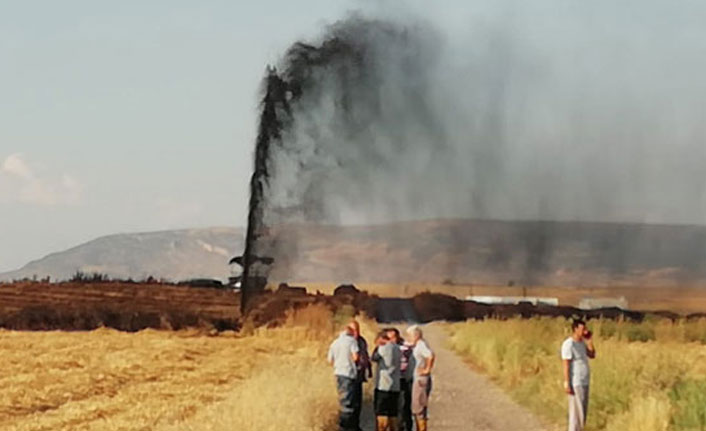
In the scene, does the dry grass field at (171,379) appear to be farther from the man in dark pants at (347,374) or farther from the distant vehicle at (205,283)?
the distant vehicle at (205,283)

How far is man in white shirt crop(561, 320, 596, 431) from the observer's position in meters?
20.9

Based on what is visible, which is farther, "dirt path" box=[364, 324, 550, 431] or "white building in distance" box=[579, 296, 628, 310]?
"white building in distance" box=[579, 296, 628, 310]

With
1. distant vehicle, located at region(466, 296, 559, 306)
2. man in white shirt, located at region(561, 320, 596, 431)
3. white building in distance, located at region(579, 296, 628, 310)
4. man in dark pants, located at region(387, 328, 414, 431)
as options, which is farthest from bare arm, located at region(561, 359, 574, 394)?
distant vehicle, located at region(466, 296, 559, 306)

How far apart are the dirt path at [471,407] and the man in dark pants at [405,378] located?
4.70 ft

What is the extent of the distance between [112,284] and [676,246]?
26.7 metres

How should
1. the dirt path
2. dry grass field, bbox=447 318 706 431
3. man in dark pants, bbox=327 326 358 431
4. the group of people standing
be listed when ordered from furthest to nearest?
the dirt path < dry grass field, bbox=447 318 706 431 < man in dark pants, bbox=327 326 358 431 < the group of people standing

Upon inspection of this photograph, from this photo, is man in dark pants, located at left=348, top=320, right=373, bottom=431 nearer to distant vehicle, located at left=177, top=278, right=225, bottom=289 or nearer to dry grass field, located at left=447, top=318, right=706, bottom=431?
dry grass field, located at left=447, top=318, right=706, bottom=431

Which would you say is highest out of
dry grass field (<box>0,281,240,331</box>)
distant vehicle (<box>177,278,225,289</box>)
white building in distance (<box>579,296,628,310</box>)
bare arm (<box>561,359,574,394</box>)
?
white building in distance (<box>579,296,628,310</box>)

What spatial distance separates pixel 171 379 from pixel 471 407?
7630mm

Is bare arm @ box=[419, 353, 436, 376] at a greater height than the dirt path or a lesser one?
greater

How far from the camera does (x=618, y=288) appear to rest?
68.6 m

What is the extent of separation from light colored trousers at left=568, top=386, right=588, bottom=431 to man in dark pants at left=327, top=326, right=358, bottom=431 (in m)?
3.25

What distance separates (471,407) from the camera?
2816 centimetres

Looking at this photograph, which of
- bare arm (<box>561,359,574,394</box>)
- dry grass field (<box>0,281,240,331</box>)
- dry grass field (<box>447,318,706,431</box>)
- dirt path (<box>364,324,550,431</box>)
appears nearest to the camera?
bare arm (<box>561,359,574,394</box>)
